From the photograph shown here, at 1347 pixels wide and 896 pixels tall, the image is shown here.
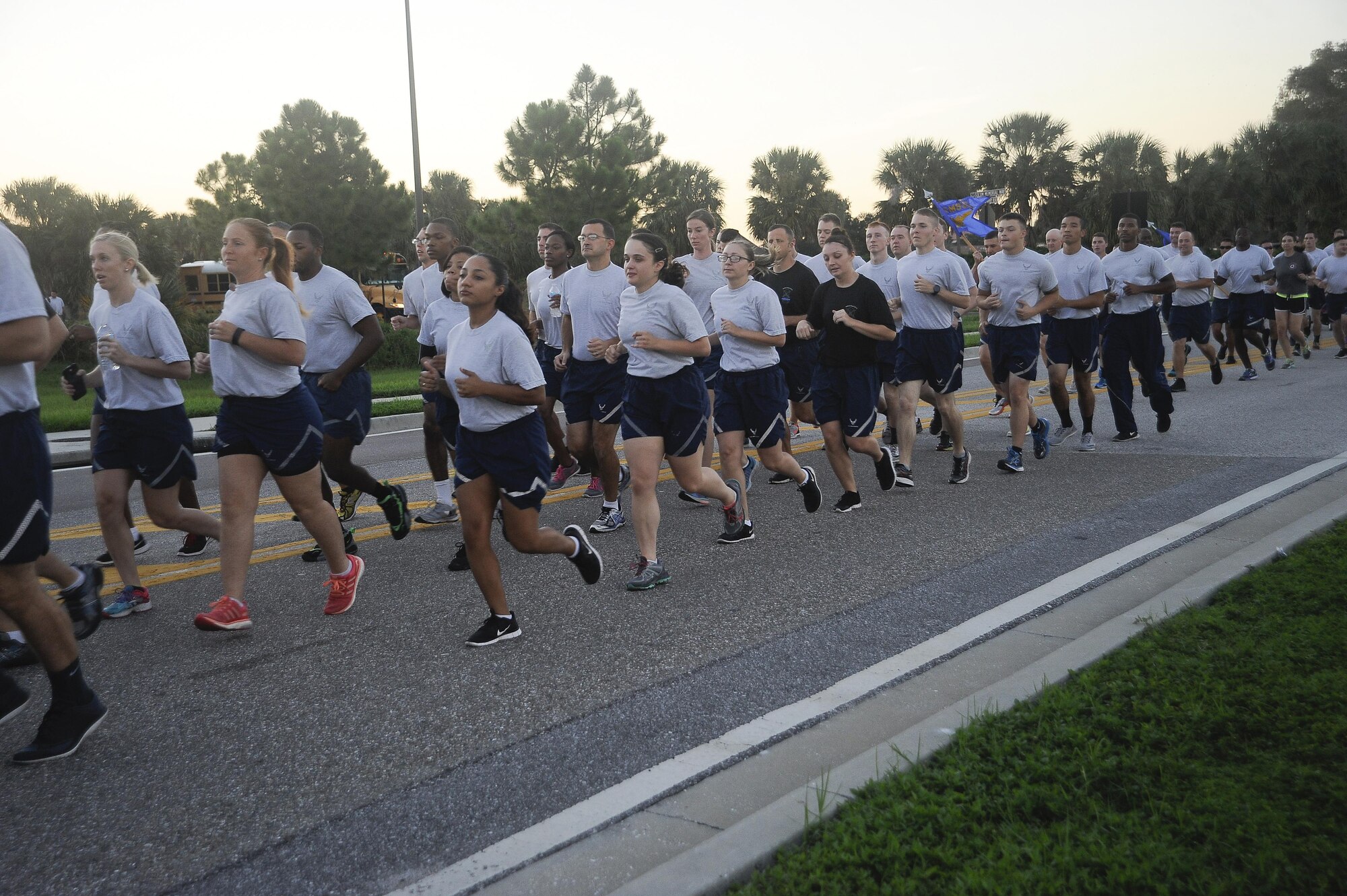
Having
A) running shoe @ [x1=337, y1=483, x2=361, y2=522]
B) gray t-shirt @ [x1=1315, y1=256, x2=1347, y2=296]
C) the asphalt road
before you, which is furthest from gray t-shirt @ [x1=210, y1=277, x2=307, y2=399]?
gray t-shirt @ [x1=1315, y1=256, x2=1347, y2=296]

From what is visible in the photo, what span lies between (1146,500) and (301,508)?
5410mm

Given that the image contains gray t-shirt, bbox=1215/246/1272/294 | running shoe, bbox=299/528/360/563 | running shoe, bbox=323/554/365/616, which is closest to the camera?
running shoe, bbox=323/554/365/616

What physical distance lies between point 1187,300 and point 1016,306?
650 cm

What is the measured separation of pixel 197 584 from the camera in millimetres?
6316

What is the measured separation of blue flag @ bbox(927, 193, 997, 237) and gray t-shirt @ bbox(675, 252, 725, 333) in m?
24.6

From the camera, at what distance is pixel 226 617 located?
5.15 meters

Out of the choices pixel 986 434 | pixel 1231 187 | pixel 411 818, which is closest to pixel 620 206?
pixel 1231 187

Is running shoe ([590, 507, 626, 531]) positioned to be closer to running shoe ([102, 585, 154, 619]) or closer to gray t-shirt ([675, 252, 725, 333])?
gray t-shirt ([675, 252, 725, 333])

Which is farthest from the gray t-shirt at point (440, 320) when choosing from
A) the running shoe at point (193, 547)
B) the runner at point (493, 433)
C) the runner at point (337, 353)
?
the runner at point (493, 433)

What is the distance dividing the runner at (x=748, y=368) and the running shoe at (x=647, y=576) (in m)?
1.37

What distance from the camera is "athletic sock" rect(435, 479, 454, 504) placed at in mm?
8000

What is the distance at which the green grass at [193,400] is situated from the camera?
14820mm

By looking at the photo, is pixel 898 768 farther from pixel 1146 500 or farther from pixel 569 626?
pixel 1146 500

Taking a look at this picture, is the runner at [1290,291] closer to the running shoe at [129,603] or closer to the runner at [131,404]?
the runner at [131,404]
